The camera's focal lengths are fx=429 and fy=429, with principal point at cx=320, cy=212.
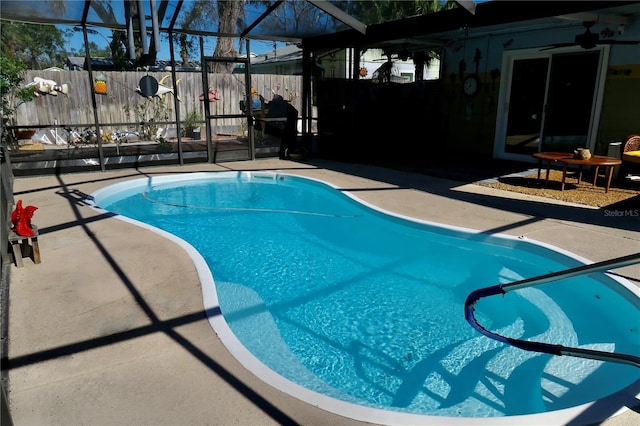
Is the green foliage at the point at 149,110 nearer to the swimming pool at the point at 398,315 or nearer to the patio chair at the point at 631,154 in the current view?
the swimming pool at the point at 398,315

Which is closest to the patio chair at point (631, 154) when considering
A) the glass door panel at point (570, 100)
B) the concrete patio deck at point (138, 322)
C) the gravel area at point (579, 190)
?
the gravel area at point (579, 190)

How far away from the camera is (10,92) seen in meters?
9.45

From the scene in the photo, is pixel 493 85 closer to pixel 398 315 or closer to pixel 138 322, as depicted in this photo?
pixel 398 315

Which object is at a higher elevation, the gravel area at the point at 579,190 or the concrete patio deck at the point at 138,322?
the gravel area at the point at 579,190

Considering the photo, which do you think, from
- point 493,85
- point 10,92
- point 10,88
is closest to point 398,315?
point 493,85

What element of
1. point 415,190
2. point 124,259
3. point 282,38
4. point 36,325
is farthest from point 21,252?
point 282,38

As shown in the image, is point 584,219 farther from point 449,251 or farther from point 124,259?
point 124,259

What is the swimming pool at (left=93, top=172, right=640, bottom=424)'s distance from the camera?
286 cm

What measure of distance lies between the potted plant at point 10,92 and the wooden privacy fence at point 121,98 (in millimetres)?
1422

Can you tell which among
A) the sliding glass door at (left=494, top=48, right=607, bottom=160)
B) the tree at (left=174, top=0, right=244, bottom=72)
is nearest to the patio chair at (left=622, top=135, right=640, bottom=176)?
the sliding glass door at (left=494, top=48, right=607, bottom=160)

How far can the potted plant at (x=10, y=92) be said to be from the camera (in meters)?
8.48

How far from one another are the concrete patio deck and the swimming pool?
0.20m

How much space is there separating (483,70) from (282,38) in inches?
185

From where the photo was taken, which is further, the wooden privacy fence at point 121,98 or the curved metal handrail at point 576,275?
the wooden privacy fence at point 121,98
